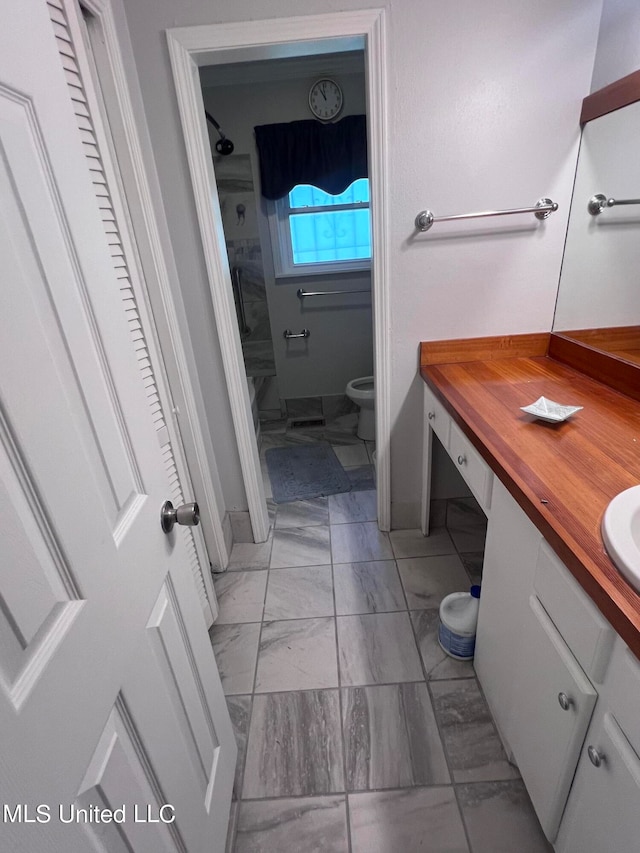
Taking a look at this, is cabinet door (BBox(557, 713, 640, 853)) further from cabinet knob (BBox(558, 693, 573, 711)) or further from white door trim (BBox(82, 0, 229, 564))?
white door trim (BBox(82, 0, 229, 564))

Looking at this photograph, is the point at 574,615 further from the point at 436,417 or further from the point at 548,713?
the point at 436,417

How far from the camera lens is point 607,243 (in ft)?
4.69

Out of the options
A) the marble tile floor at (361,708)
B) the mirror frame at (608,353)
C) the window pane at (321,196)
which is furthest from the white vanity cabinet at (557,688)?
the window pane at (321,196)

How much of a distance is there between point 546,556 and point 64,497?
0.85 meters

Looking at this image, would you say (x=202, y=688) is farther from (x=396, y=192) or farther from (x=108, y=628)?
(x=396, y=192)

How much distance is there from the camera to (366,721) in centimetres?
134

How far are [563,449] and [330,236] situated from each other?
2566 millimetres

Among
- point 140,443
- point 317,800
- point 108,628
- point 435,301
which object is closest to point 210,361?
point 435,301

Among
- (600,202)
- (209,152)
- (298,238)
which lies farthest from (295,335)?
(600,202)

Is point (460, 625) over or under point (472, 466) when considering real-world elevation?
under

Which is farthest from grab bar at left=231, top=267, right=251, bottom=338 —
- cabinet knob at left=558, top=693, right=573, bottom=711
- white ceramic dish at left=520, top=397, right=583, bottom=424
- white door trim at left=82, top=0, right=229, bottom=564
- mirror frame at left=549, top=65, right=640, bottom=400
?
cabinet knob at left=558, top=693, right=573, bottom=711

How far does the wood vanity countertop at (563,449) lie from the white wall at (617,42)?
906mm

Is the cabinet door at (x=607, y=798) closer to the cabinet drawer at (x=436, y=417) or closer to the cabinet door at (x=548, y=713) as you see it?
the cabinet door at (x=548, y=713)

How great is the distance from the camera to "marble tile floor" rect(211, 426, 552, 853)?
43.8 inches
